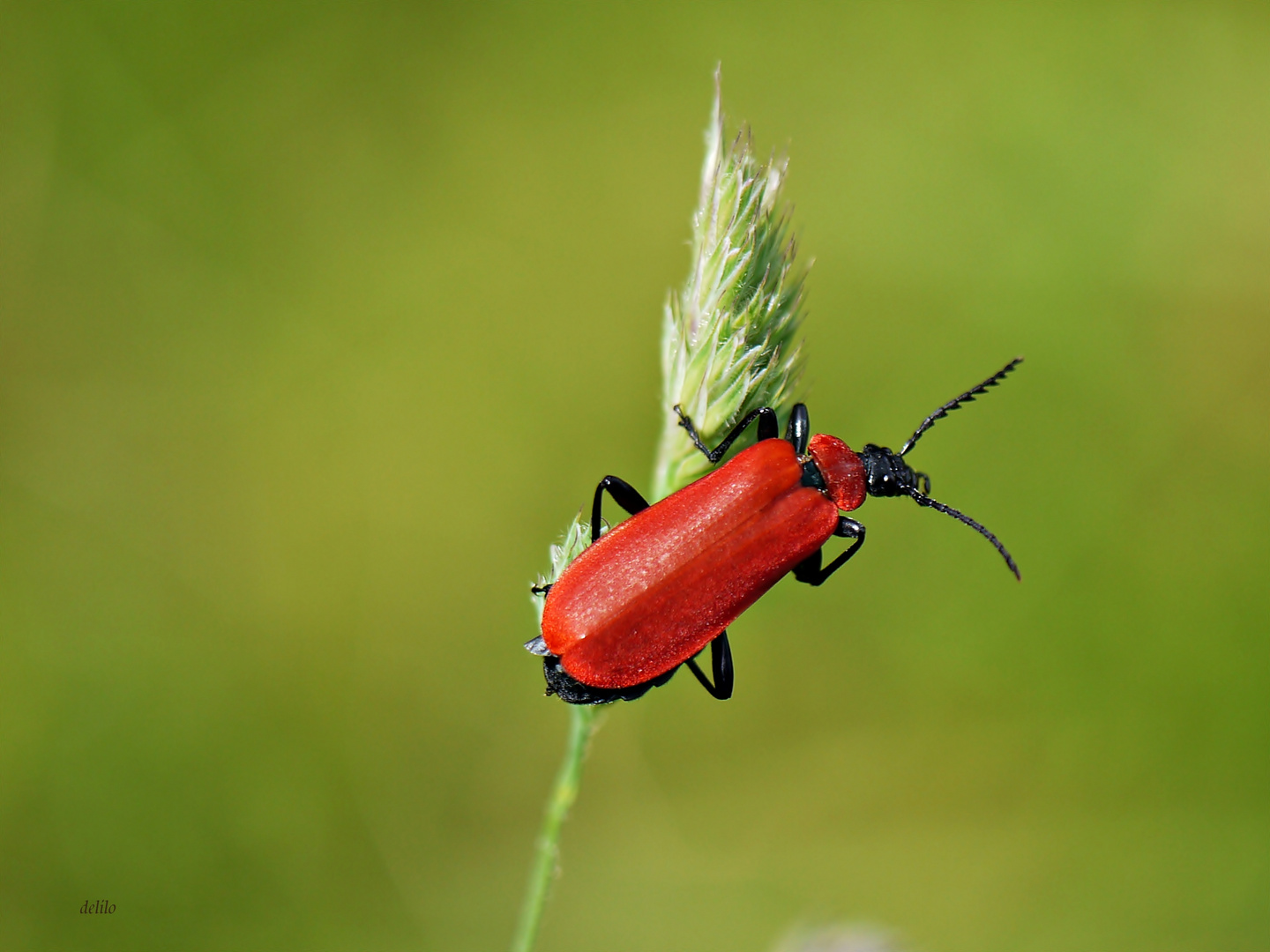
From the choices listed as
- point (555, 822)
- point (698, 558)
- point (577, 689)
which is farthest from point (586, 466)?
point (555, 822)

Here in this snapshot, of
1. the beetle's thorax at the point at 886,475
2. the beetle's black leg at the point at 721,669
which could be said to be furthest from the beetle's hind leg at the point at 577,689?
the beetle's thorax at the point at 886,475

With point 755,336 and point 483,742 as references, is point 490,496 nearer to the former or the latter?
point 483,742

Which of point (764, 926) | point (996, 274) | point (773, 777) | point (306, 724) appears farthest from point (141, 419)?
point (996, 274)

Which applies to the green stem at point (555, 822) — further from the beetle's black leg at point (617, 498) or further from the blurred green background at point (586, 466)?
the blurred green background at point (586, 466)

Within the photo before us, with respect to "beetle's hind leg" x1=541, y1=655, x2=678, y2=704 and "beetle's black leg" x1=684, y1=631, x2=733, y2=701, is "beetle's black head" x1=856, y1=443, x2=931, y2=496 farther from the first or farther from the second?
"beetle's hind leg" x1=541, y1=655, x2=678, y2=704

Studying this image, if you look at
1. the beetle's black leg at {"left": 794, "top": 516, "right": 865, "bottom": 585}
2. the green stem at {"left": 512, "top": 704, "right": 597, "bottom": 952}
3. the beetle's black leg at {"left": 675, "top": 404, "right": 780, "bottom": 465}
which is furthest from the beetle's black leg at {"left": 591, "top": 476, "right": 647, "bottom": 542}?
the green stem at {"left": 512, "top": 704, "right": 597, "bottom": 952}

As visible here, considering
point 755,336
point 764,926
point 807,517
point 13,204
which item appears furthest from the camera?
point 13,204
